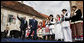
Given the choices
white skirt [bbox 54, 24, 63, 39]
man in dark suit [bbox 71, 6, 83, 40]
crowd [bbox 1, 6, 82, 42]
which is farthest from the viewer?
white skirt [bbox 54, 24, 63, 39]

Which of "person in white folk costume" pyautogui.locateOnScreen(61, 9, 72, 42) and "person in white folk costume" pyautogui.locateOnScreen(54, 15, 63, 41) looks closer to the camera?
"person in white folk costume" pyautogui.locateOnScreen(61, 9, 72, 42)

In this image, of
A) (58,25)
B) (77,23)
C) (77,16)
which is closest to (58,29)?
(58,25)

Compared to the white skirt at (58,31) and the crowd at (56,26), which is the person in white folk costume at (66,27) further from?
the white skirt at (58,31)

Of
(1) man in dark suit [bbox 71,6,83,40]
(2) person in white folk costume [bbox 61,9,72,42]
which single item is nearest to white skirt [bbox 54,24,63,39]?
(2) person in white folk costume [bbox 61,9,72,42]

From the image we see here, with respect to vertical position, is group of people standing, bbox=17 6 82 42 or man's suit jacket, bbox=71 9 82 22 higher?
man's suit jacket, bbox=71 9 82 22

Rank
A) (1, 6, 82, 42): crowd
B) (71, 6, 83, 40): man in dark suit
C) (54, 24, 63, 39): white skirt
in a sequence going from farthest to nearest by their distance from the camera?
(54, 24, 63, 39): white skirt → (1, 6, 82, 42): crowd → (71, 6, 83, 40): man in dark suit

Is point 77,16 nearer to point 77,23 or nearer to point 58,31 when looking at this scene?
point 77,23

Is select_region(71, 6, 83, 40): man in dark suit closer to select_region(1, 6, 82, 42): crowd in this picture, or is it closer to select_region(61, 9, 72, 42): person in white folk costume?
select_region(1, 6, 82, 42): crowd

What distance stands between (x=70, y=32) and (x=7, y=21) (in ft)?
48.4

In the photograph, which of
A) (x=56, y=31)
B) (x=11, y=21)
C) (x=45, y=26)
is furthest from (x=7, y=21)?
(x=56, y=31)

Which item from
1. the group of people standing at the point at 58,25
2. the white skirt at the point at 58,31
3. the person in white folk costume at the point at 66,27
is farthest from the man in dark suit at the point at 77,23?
the white skirt at the point at 58,31

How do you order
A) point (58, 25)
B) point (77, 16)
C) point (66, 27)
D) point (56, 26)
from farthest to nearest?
point (56, 26) → point (58, 25) → point (66, 27) → point (77, 16)

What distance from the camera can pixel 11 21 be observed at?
21.1 metres

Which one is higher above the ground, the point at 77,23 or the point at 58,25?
the point at 77,23
